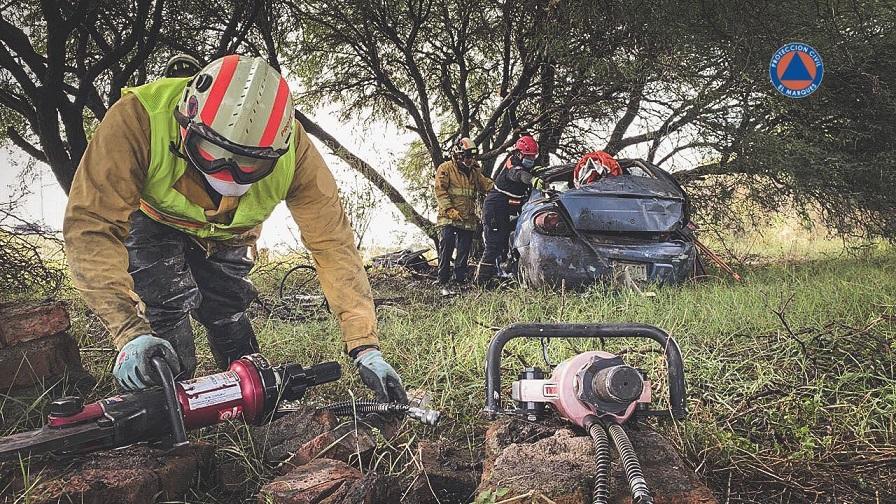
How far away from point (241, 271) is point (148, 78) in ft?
18.1

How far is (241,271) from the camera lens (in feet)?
11.1

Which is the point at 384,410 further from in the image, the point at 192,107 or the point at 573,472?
the point at 192,107

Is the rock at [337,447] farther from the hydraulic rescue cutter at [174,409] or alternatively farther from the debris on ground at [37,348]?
the debris on ground at [37,348]

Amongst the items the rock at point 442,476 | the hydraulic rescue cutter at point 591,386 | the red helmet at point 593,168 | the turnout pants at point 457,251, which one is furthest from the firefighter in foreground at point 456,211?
the hydraulic rescue cutter at point 591,386

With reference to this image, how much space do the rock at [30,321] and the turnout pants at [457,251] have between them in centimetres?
520

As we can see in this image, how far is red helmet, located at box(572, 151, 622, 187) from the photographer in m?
6.62

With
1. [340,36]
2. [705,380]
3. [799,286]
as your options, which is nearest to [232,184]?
[705,380]

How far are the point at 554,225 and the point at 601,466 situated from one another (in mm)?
4035

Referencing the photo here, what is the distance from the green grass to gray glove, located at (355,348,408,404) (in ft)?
0.53

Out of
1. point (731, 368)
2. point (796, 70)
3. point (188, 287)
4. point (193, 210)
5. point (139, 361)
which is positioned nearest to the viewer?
point (139, 361)

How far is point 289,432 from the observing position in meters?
2.59

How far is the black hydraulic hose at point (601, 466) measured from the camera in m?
1.58

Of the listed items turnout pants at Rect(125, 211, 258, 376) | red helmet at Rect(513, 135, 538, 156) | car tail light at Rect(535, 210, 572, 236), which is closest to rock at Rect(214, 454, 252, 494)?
turnout pants at Rect(125, 211, 258, 376)

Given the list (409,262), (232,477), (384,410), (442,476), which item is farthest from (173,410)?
(409,262)
